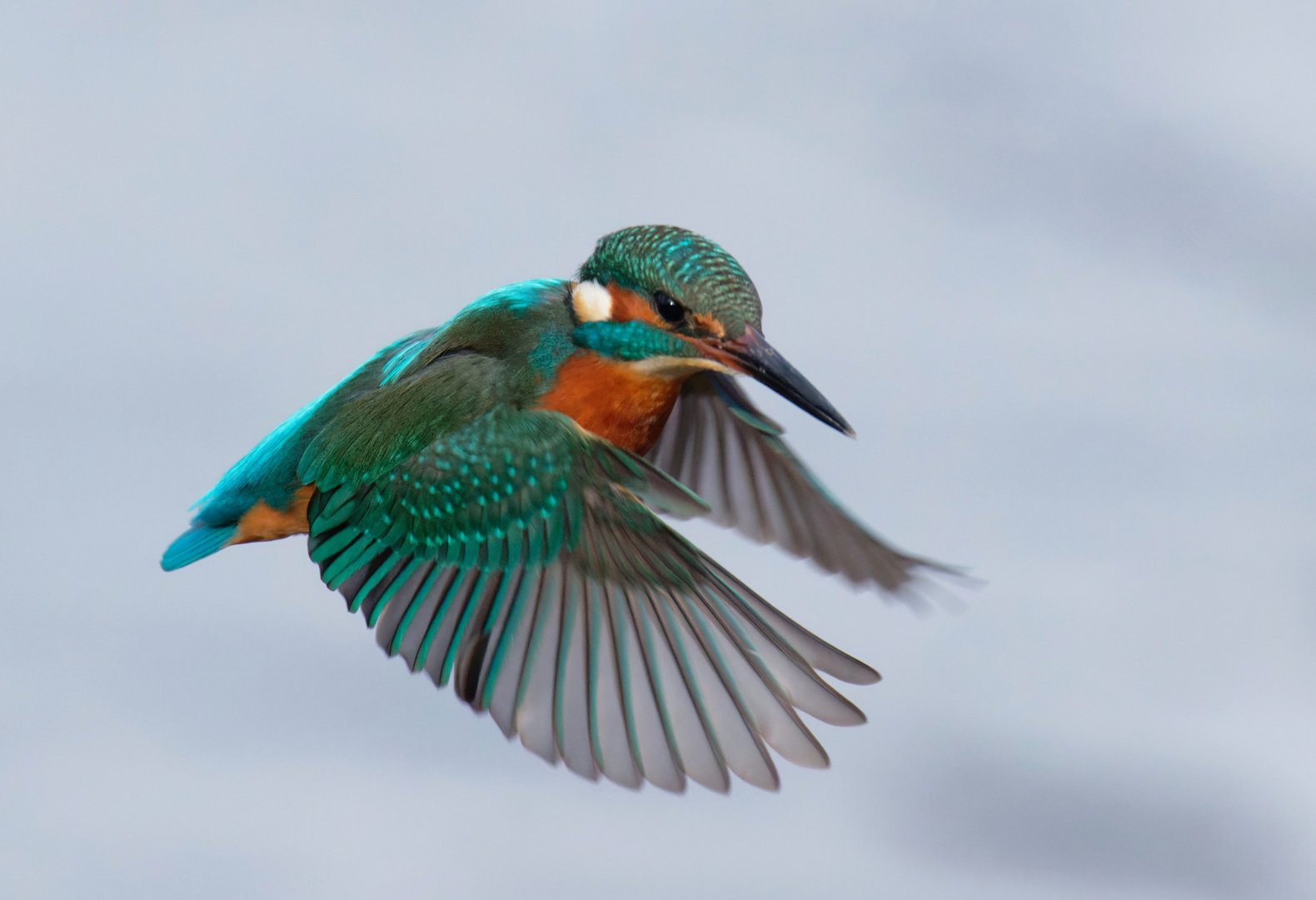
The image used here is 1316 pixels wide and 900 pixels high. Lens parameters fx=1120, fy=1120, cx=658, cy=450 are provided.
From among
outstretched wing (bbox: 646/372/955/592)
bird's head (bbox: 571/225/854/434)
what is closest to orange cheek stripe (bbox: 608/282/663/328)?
bird's head (bbox: 571/225/854/434)

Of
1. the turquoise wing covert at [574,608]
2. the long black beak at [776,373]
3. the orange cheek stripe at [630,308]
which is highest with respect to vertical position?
the orange cheek stripe at [630,308]

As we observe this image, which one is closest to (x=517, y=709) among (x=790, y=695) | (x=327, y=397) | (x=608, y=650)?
(x=608, y=650)

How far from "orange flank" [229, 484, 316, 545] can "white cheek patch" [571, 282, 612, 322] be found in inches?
8.8

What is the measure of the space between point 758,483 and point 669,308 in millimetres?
279

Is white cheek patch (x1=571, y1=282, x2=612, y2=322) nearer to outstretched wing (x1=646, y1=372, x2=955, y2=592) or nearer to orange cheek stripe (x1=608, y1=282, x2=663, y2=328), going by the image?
orange cheek stripe (x1=608, y1=282, x2=663, y2=328)

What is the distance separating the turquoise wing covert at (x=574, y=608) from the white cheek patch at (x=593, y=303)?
0.07 meters

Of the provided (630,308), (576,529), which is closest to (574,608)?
(576,529)

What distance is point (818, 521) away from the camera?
2.86ft

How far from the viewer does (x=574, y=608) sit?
0.70 m

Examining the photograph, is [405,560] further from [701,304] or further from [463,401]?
[701,304]

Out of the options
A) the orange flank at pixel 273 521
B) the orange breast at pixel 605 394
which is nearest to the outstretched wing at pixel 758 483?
the orange breast at pixel 605 394

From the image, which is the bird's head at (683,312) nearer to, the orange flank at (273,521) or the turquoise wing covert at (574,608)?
the turquoise wing covert at (574,608)

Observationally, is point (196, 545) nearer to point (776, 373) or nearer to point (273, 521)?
point (273, 521)

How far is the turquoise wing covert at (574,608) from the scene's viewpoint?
0.64 meters
